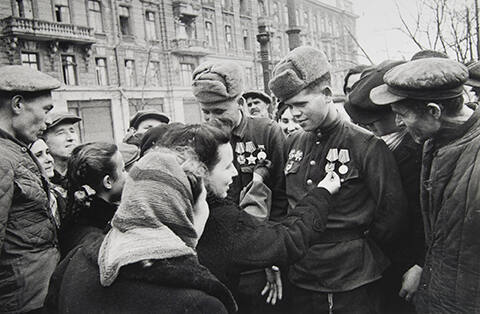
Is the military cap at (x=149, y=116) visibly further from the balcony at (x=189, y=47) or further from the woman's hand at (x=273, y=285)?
the balcony at (x=189, y=47)

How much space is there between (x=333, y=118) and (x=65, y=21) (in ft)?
76.4

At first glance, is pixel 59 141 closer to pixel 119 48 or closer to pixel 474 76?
pixel 474 76

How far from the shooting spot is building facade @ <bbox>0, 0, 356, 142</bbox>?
2089cm

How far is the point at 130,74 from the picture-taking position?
82.5ft

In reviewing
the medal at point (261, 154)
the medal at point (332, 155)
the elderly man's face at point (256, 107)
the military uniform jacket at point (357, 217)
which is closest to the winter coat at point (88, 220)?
the medal at point (261, 154)

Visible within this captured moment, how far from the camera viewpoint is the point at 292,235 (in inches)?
81.0

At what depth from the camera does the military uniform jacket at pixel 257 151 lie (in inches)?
123

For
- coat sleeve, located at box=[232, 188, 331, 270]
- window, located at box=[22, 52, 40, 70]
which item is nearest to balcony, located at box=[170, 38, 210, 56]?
window, located at box=[22, 52, 40, 70]

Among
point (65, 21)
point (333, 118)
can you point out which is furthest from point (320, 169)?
point (65, 21)

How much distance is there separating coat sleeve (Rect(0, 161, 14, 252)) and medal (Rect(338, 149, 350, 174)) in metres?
1.83

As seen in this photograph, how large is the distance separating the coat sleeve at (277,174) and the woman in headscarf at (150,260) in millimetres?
1601

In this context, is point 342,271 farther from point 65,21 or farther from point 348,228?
point 65,21

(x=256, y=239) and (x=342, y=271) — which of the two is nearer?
(x=256, y=239)

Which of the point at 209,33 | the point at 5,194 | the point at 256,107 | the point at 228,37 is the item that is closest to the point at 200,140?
the point at 5,194
